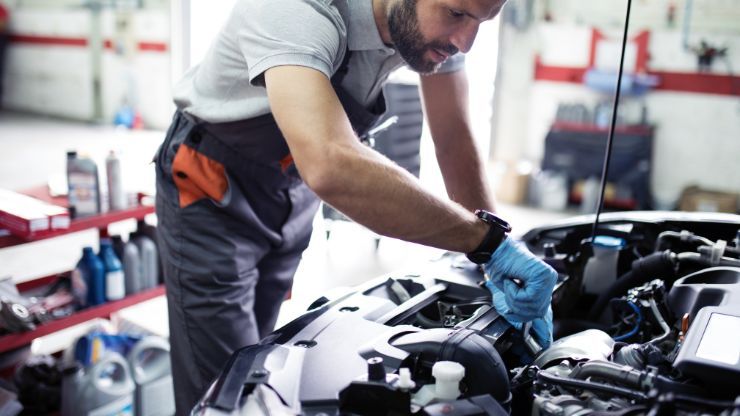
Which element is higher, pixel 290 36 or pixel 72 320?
pixel 290 36

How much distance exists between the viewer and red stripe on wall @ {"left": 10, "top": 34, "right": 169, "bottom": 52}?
7.97 meters

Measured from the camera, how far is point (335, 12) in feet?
4.25

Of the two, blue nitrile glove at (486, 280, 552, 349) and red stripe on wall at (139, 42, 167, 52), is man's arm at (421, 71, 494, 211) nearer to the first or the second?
blue nitrile glove at (486, 280, 552, 349)

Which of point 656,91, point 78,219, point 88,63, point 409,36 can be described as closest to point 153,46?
point 88,63

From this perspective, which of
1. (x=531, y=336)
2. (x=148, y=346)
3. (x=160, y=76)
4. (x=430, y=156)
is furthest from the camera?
(x=160, y=76)

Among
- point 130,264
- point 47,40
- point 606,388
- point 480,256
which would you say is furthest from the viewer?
point 47,40

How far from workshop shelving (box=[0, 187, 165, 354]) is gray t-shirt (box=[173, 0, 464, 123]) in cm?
76

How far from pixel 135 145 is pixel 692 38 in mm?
5525

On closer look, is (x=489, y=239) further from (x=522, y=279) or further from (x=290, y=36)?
(x=290, y=36)

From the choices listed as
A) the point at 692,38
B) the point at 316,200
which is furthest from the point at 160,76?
the point at 316,200

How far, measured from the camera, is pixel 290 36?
3.92 feet

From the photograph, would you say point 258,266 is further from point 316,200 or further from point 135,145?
point 135,145

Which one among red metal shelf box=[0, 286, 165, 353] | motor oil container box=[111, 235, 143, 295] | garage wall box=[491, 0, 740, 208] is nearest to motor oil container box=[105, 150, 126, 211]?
motor oil container box=[111, 235, 143, 295]

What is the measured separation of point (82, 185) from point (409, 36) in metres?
1.42
